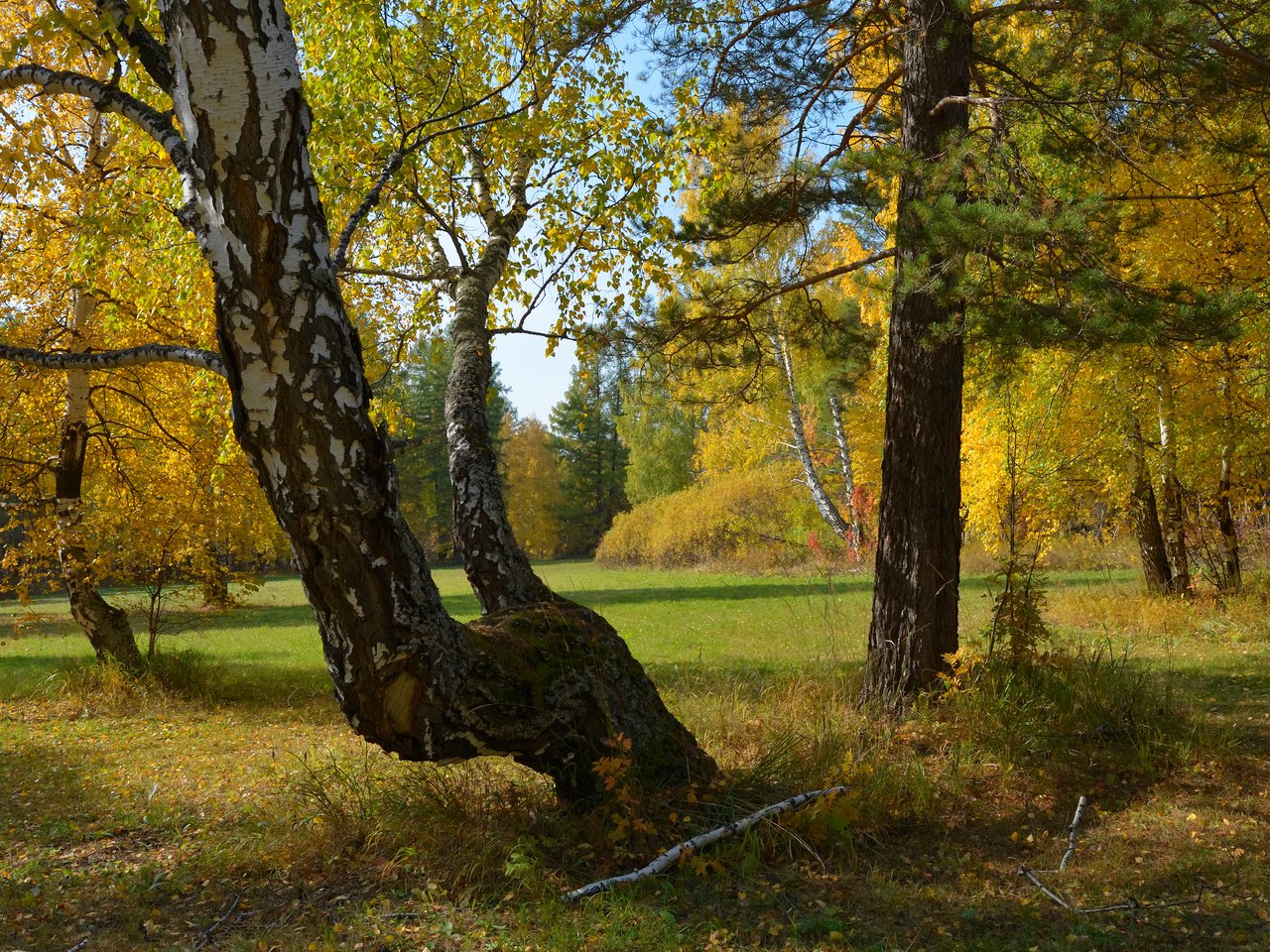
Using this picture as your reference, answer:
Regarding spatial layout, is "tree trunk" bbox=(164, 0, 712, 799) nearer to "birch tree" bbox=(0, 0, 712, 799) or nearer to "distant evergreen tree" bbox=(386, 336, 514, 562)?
"birch tree" bbox=(0, 0, 712, 799)

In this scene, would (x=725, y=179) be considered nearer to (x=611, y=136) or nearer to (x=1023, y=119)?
(x=611, y=136)

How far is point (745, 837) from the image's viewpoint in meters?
3.80

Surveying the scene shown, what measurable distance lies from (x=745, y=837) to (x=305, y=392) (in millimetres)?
2491

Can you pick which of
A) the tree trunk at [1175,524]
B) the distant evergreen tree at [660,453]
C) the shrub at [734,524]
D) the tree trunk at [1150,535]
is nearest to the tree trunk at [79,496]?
the tree trunk at [1175,524]

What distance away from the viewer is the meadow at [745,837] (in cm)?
326

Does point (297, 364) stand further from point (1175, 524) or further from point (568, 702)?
point (1175, 524)

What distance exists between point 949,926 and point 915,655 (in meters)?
2.44

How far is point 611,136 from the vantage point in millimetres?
7719

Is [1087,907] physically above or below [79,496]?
below

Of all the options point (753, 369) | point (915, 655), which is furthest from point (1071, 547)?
point (915, 655)

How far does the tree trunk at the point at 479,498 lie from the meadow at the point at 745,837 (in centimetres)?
96

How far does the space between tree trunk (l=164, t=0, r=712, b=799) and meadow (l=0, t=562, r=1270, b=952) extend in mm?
604

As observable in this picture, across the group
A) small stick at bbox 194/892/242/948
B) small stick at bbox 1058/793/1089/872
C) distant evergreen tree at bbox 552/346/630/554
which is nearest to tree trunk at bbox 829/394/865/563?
small stick at bbox 1058/793/1089/872

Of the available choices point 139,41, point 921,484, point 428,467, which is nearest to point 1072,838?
point 921,484
